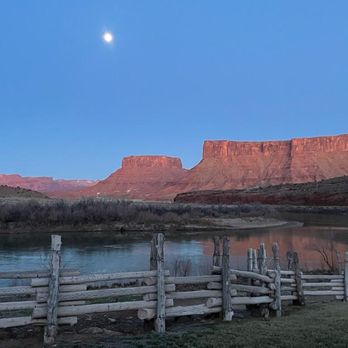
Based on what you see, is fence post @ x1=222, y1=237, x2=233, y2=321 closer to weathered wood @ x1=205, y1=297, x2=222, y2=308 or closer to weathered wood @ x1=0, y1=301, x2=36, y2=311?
weathered wood @ x1=205, y1=297, x2=222, y2=308

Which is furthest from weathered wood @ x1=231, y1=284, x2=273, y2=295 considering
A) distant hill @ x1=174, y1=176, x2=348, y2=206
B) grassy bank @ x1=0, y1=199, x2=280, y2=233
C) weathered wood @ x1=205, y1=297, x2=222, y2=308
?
distant hill @ x1=174, y1=176, x2=348, y2=206

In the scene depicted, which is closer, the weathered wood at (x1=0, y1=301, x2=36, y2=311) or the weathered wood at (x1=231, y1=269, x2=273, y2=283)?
the weathered wood at (x1=0, y1=301, x2=36, y2=311)

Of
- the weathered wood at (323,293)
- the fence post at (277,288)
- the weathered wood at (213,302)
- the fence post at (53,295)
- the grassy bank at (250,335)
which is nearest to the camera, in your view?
the grassy bank at (250,335)

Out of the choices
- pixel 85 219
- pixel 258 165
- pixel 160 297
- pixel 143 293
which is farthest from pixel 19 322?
pixel 258 165

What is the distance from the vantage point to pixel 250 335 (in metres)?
7.09

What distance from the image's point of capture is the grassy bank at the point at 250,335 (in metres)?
6.59

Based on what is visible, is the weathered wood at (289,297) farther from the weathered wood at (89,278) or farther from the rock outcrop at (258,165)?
the rock outcrop at (258,165)

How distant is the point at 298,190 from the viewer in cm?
10288

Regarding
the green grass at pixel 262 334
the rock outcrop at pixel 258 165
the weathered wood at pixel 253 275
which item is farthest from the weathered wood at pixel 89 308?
the rock outcrop at pixel 258 165

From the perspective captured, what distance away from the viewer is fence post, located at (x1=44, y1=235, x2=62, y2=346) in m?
6.85

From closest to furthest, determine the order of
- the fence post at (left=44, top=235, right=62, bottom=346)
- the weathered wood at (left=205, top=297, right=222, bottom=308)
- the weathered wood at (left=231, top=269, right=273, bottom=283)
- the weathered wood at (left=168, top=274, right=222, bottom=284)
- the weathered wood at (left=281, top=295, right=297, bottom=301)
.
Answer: the fence post at (left=44, top=235, right=62, bottom=346), the weathered wood at (left=168, top=274, right=222, bottom=284), the weathered wood at (left=205, top=297, right=222, bottom=308), the weathered wood at (left=231, top=269, right=273, bottom=283), the weathered wood at (left=281, top=295, right=297, bottom=301)

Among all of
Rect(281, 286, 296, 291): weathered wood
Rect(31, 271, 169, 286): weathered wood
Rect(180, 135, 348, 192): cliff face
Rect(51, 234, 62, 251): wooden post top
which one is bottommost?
Rect(281, 286, 296, 291): weathered wood

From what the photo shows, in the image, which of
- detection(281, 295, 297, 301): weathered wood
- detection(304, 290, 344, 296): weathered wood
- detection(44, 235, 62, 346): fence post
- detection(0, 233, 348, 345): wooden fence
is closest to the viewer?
detection(44, 235, 62, 346): fence post

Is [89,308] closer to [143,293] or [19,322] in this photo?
[143,293]
